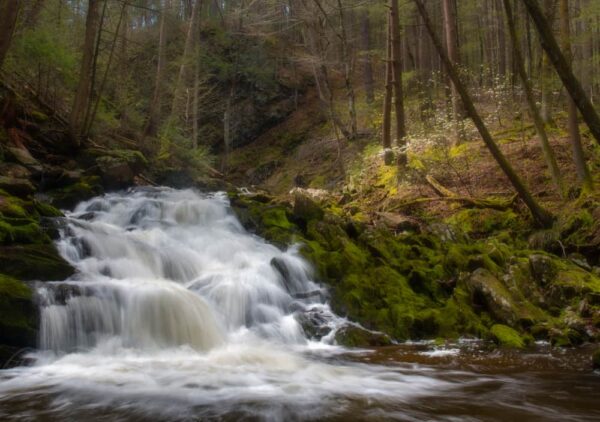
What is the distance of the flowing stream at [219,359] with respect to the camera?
4.61 m

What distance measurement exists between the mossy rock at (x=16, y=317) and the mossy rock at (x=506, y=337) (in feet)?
20.4

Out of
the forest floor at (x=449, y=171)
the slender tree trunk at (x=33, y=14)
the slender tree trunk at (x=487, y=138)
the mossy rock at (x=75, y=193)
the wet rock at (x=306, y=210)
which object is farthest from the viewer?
the forest floor at (x=449, y=171)

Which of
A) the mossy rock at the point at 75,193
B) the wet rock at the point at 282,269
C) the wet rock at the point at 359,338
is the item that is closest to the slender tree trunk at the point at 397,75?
the wet rock at the point at 282,269

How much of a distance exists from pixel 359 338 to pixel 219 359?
229 cm

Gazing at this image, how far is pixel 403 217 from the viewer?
13078 mm

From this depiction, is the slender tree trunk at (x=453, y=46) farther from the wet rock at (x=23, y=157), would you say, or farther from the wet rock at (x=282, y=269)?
the wet rock at (x=23, y=157)

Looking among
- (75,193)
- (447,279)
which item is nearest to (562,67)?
(447,279)

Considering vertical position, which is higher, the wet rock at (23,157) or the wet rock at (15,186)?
the wet rock at (23,157)

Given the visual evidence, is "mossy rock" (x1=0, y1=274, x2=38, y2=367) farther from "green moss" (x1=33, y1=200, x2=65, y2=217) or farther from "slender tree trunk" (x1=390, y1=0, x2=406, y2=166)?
"slender tree trunk" (x1=390, y1=0, x2=406, y2=166)

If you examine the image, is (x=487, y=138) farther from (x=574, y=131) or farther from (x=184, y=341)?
(x=184, y=341)

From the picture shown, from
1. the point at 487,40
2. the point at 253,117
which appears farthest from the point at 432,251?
the point at 487,40

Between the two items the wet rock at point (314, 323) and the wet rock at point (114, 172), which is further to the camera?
the wet rock at point (114, 172)

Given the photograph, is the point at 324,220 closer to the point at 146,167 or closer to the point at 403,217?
the point at 403,217

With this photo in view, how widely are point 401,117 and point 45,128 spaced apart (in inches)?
395
